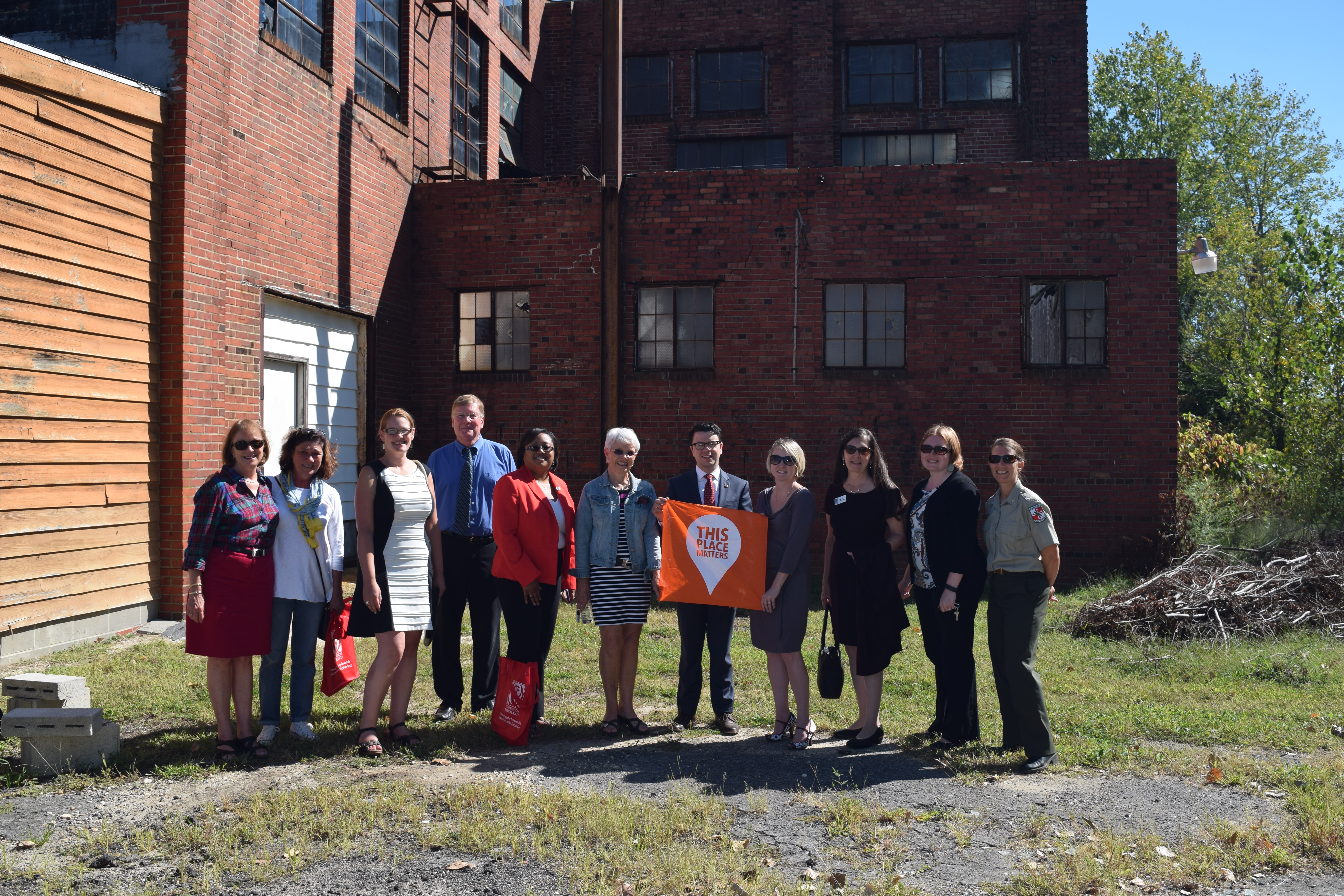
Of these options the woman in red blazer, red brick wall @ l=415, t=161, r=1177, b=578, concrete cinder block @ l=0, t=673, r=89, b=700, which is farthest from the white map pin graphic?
red brick wall @ l=415, t=161, r=1177, b=578

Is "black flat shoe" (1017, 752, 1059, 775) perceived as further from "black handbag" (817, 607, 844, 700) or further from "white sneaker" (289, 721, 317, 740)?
"white sneaker" (289, 721, 317, 740)

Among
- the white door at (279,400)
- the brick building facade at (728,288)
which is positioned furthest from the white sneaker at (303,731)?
the brick building facade at (728,288)

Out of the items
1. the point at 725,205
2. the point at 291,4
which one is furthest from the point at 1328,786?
the point at 291,4

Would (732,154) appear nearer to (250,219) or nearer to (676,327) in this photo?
(676,327)

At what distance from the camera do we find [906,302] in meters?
12.1

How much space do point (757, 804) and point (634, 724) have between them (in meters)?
1.39

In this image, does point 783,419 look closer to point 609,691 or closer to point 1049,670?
point 1049,670

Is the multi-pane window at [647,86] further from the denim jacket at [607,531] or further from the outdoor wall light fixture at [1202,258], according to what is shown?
the denim jacket at [607,531]

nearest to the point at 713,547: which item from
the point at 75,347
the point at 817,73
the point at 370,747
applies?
the point at 370,747

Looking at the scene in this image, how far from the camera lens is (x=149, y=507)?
8359 millimetres

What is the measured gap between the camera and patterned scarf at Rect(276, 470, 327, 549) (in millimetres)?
5191

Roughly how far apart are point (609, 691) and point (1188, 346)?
27976mm

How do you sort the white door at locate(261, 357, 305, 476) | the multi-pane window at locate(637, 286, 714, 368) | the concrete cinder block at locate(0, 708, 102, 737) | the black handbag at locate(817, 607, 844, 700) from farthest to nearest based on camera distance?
1. the multi-pane window at locate(637, 286, 714, 368)
2. the white door at locate(261, 357, 305, 476)
3. the black handbag at locate(817, 607, 844, 700)
4. the concrete cinder block at locate(0, 708, 102, 737)

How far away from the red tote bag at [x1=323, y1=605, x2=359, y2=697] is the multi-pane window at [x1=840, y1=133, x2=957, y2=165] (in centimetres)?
1581
